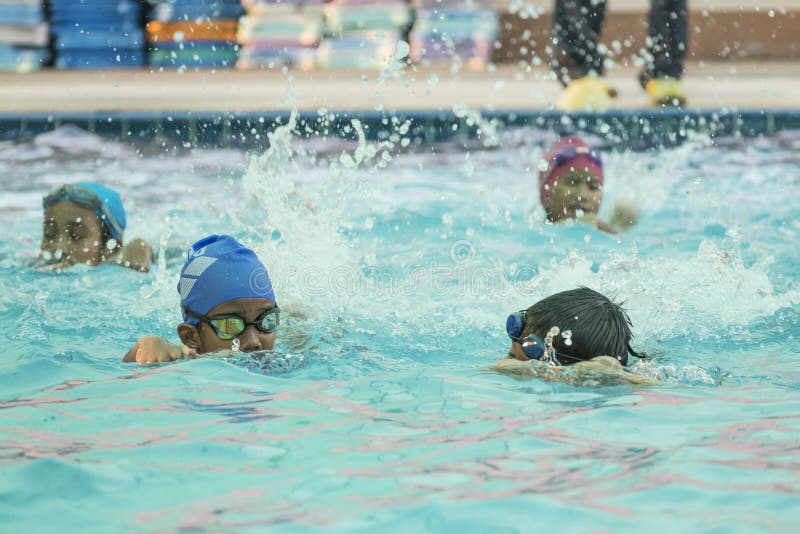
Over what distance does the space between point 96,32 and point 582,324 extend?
8.98m

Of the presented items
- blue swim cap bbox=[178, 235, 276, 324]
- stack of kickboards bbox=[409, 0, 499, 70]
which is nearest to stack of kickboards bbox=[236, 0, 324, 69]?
stack of kickboards bbox=[409, 0, 499, 70]

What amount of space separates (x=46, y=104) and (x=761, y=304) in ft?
20.1

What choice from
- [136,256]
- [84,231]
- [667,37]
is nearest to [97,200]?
[84,231]

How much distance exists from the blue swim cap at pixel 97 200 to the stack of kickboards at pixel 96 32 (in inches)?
258

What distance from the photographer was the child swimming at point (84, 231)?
5.00 metres

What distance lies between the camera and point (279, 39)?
11.4m

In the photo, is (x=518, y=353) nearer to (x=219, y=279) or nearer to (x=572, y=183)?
(x=219, y=279)

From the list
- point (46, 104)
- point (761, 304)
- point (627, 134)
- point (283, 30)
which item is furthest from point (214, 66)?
point (761, 304)

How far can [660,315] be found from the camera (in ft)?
14.1

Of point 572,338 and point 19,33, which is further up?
point 19,33

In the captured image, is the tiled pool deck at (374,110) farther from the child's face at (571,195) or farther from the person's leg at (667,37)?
the child's face at (571,195)

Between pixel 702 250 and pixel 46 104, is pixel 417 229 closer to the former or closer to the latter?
pixel 702 250

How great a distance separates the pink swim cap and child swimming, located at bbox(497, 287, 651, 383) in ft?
7.78

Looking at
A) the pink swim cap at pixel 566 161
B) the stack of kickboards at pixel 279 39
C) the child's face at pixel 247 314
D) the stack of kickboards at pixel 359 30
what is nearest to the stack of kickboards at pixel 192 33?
the stack of kickboards at pixel 279 39
